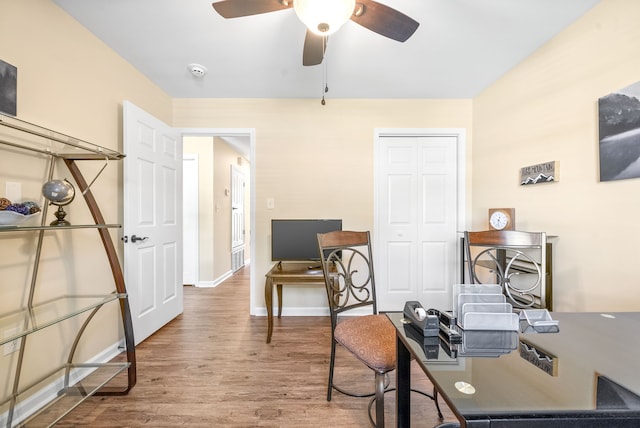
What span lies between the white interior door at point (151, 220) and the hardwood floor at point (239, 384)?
12.0 inches

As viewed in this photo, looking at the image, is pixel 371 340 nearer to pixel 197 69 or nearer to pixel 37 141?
pixel 37 141

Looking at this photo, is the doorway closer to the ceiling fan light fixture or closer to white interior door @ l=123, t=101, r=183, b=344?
white interior door @ l=123, t=101, r=183, b=344

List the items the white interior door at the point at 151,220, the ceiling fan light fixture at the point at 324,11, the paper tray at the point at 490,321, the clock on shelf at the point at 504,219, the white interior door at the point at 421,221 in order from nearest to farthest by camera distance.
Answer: the paper tray at the point at 490,321 < the ceiling fan light fixture at the point at 324,11 < the white interior door at the point at 151,220 < the clock on shelf at the point at 504,219 < the white interior door at the point at 421,221

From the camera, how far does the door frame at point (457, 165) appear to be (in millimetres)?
2979

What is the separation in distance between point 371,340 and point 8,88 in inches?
93.4

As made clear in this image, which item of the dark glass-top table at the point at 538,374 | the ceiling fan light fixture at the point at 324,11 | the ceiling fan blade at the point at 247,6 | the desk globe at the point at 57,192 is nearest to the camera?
the dark glass-top table at the point at 538,374

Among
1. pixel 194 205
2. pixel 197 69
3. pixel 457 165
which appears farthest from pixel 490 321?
pixel 194 205

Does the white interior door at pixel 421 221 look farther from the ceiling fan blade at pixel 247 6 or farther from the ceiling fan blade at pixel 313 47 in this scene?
the ceiling fan blade at pixel 247 6

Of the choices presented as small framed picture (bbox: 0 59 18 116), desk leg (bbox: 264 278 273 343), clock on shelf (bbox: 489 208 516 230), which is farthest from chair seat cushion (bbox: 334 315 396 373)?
small framed picture (bbox: 0 59 18 116)

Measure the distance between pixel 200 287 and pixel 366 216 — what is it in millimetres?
2851

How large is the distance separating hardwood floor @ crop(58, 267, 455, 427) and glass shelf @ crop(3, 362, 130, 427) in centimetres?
7

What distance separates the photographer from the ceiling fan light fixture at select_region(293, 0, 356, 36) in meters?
1.17

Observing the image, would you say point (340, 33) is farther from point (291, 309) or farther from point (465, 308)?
point (291, 309)

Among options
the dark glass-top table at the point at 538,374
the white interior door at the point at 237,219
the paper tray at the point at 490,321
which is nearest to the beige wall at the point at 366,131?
the dark glass-top table at the point at 538,374
